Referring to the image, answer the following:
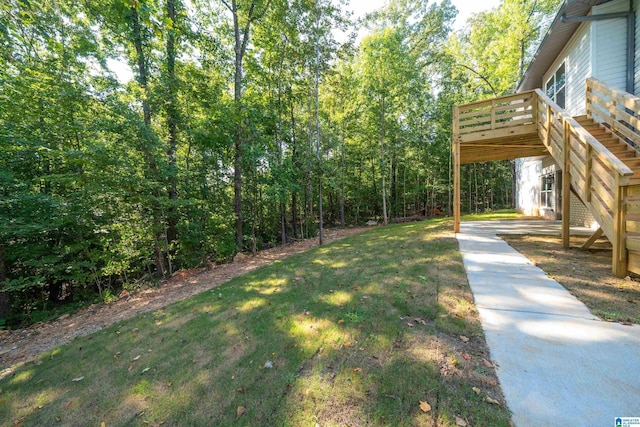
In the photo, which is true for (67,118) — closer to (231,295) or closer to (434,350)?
(231,295)

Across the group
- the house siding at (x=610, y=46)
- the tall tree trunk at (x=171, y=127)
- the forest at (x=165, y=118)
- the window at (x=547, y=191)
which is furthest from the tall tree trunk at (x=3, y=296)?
the window at (x=547, y=191)

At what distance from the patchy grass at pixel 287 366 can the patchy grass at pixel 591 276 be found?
1.24 metres

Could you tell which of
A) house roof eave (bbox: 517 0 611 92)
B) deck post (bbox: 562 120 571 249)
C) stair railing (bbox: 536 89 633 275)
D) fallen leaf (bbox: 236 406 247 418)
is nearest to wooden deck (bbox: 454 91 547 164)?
stair railing (bbox: 536 89 633 275)

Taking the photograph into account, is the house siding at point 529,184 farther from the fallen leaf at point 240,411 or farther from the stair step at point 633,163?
the fallen leaf at point 240,411

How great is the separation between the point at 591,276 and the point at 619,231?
2.26 feet

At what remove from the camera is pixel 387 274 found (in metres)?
4.17

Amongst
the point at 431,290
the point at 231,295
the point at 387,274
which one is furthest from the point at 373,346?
the point at 231,295

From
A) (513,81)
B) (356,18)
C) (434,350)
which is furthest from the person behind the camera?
(513,81)

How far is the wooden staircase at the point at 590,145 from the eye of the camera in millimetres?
3189

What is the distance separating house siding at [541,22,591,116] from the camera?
20.3 ft

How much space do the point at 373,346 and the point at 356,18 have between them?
1344cm

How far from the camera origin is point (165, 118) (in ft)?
25.6

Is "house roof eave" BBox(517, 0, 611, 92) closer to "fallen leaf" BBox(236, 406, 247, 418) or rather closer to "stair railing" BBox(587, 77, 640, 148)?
"stair railing" BBox(587, 77, 640, 148)

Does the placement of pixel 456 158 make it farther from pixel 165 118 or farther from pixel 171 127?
pixel 165 118
